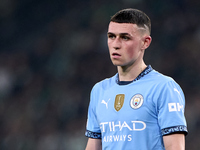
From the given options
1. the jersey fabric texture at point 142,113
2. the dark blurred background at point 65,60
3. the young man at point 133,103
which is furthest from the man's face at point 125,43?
the dark blurred background at point 65,60

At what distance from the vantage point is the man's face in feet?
7.97

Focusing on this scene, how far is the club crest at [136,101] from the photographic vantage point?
2.35 m

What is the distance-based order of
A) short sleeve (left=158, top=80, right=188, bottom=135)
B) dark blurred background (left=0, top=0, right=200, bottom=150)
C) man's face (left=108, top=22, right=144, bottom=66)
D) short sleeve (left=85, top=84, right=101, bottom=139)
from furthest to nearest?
1. dark blurred background (left=0, top=0, right=200, bottom=150)
2. short sleeve (left=85, top=84, right=101, bottom=139)
3. man's face (left=108, top=22, right=144, bottom=66)
4. short sleeve (left=158, top=80, right=188, bottom=135)

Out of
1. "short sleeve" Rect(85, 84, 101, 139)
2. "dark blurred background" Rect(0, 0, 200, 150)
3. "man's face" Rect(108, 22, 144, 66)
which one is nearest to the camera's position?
"man's face" Rect(108, 22, 144, 66)

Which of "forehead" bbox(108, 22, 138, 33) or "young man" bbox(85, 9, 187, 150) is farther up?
"forehead" bbox(108, 22, 138, 33)

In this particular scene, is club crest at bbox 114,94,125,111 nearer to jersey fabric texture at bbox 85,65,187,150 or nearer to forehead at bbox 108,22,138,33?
jersey fabric texture at bbox 85,65,187,150

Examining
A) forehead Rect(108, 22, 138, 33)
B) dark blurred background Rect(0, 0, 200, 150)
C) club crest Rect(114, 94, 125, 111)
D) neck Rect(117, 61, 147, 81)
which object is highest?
dark blurred background Rect(0, 0, 200, 150)

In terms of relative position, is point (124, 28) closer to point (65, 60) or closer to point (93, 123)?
point (93, 123)

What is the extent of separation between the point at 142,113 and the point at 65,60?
478 cm

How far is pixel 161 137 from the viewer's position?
2.30 m

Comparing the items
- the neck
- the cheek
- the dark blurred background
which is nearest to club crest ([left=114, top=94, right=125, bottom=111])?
the neck

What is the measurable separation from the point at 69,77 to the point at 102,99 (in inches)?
170

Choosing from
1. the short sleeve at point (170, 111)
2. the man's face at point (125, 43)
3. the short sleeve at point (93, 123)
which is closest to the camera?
the short sleeve at point (170, 111)

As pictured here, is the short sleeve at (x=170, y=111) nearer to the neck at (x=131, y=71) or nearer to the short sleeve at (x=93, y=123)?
the neck at (x=131, y=71)
